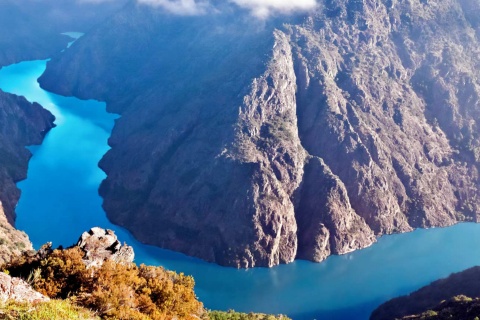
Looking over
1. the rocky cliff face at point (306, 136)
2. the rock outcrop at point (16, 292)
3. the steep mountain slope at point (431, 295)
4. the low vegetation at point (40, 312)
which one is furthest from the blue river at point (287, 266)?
the low vegetation at point (40, 312)

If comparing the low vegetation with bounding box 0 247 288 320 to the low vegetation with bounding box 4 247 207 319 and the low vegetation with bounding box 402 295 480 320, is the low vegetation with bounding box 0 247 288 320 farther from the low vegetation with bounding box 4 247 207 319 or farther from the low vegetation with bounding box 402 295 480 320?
the low vegetation with bounding box 402 295 480 320

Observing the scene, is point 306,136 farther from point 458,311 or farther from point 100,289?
point 100,289

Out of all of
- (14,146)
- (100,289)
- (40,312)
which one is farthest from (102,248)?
(14,146)

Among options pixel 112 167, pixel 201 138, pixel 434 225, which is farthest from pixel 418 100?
pixel 112 167

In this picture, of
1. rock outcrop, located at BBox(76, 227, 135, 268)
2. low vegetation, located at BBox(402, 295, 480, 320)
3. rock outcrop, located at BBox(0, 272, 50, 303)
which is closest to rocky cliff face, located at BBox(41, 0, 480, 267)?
low vegetation, located at BBox(402, 295, 480, 320)

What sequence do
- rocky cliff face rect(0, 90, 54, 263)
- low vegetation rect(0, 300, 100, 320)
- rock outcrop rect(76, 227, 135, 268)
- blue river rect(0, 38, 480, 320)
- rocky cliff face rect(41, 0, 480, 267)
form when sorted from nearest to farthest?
1. low vegetation rect(0, 300, 100, 320)
2. rock outcrop rect(76, 227, 135, 268)
3. blue river rect(0, 38, 480, 320)
4. rocky cliff face rect(0, 90, 54, 263)
5. rocky cliff face rect(41, 0, 480, 267)

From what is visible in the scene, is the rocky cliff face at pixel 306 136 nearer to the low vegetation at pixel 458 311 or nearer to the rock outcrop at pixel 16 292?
the low vegetation at pixel 458 311

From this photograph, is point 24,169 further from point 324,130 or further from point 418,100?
point 418,100
